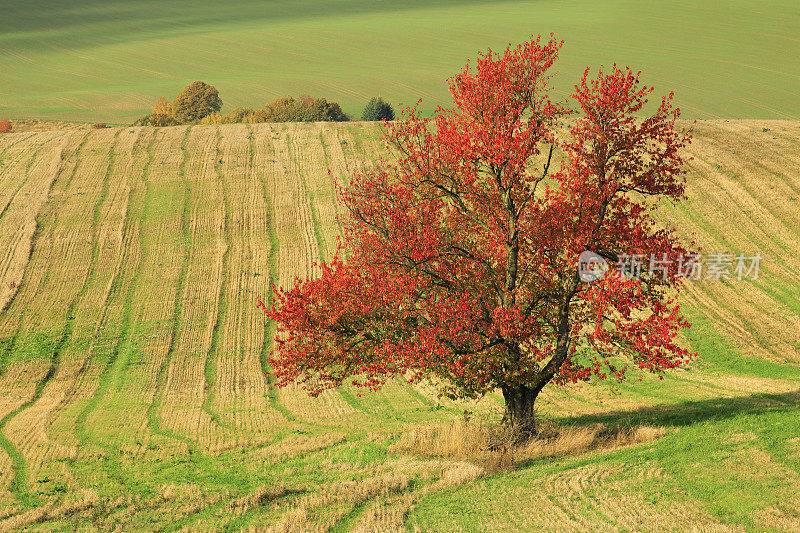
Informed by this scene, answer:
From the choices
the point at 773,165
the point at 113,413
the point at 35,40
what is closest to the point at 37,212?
the point at 113,413

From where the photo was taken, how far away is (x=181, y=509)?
19.2 m

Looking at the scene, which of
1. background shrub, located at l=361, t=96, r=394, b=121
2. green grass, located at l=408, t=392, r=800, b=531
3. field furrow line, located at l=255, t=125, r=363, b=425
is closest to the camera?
green grass, located at l=408, t=392, r=800, b=531

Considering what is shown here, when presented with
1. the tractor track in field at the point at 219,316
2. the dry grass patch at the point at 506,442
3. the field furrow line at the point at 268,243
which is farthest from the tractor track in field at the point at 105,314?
the dry grass patch at the point at 506,442

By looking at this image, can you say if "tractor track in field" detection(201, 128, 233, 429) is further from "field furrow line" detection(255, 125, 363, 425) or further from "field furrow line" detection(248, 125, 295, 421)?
"field furrow line" detection(255, 125, 363, 425)

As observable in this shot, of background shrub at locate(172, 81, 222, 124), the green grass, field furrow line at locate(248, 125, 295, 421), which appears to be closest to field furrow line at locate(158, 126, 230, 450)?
field furrow line at locate(248, 125, 295, 421)

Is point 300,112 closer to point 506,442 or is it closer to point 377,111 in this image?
point 377,111

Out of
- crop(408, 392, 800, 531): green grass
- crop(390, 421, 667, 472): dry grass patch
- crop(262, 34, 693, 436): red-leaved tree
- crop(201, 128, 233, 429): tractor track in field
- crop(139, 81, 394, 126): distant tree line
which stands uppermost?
crop(262, 34, 693, 436): red-leaved tree

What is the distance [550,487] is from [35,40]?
159 meters

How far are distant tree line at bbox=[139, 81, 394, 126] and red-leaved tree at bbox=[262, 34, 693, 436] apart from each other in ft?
218

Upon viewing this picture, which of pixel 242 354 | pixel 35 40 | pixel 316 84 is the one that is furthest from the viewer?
pixel 35 40

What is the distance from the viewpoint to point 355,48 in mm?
139000

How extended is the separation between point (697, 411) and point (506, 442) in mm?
7285

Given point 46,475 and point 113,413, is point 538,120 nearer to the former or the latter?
point 46,475

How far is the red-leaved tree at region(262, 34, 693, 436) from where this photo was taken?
848 inches
